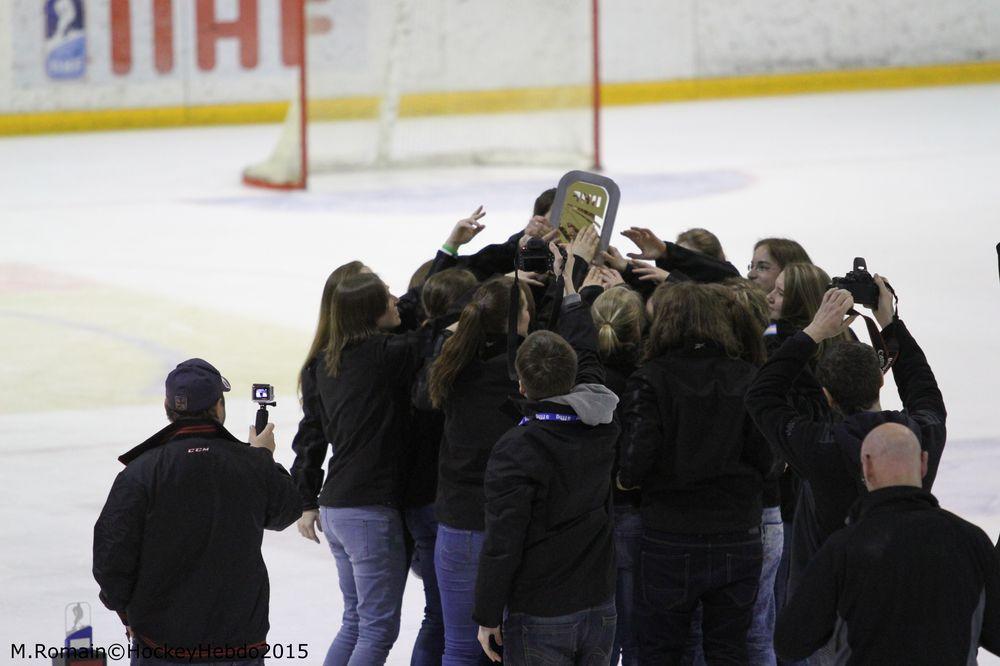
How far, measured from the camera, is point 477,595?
398 centimetres

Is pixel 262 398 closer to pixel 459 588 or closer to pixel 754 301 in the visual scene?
pixel 459 588

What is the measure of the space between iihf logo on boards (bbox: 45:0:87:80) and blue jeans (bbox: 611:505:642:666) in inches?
733

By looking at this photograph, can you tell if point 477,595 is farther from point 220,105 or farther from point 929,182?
point 220,105

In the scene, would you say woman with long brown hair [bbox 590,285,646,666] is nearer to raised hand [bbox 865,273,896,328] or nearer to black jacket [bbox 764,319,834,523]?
black jacket [bbox 764,319,834,523]

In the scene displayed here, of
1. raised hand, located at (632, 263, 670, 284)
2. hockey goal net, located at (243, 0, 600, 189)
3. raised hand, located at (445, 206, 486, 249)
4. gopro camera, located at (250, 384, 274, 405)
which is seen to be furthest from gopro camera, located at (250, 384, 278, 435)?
hockey goal net, located at (243, 0, 600, 189)

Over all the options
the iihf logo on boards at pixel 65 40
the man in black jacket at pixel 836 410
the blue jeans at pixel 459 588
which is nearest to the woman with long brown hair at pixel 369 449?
the blue jeans at pixel 459 588

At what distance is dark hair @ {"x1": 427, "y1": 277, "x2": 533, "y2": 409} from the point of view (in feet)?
14.4

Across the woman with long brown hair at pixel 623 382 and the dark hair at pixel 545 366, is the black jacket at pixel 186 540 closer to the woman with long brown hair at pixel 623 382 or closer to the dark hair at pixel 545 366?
the dark hair at pixel 545 366

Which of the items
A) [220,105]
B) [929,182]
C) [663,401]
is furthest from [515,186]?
[663,401]

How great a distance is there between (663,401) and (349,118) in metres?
13.7

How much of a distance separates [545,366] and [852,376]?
79 centimetres

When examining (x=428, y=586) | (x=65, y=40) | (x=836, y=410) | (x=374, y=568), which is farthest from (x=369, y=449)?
(x=65, y=40)

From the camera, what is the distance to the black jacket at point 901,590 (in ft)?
10.6

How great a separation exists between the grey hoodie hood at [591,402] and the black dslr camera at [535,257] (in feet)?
3.19
